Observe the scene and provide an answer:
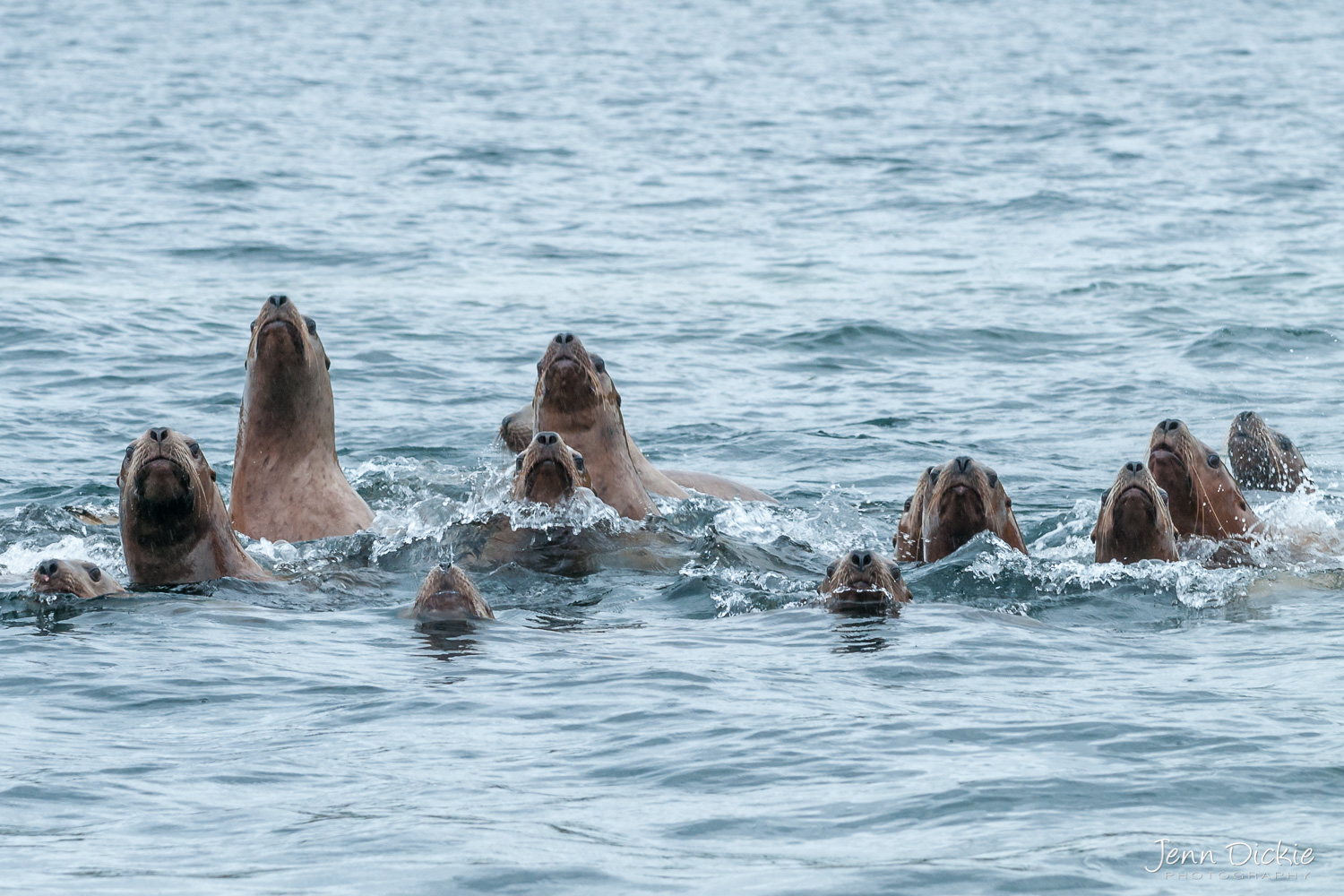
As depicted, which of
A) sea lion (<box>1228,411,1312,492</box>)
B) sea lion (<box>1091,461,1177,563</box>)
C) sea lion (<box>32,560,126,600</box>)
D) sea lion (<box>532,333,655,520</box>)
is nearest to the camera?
sea lion (<box>32,560,126,600</box>)

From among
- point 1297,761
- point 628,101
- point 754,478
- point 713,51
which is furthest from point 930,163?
point 1297,761

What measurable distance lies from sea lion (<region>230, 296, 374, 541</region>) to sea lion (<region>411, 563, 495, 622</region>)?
6.24ft

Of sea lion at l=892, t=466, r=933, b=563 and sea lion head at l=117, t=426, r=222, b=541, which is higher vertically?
sea lion head at l=117, t=426, r=222, b=541

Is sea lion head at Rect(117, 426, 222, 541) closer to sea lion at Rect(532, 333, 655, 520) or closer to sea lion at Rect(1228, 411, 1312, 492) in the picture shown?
sea lion at Rect(532, 333, 655, 520)

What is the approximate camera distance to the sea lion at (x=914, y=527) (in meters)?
9.79

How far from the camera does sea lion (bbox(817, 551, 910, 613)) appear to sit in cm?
847

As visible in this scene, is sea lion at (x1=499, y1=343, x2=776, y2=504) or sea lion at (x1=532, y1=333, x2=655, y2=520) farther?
sea lion at (x1=499, y1=343, x2=776, y2=504)

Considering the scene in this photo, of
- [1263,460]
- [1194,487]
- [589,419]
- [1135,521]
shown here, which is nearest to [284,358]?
[589,419]

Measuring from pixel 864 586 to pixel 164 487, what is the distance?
3.15 meters

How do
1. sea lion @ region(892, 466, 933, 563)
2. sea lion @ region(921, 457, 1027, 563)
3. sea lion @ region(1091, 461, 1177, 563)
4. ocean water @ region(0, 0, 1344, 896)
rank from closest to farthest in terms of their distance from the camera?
ocean water @ region(0, 0, 1344, 896)
sea lion @ region(1091, 461, 1177, 563)
sea lion @ region(921, 457, 1027, 563)
sea lion @ region(892, 466, 933, 563)

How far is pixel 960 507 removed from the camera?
9.48 metres

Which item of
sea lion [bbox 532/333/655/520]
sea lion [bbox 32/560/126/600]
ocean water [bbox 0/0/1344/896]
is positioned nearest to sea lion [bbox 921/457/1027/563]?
ocean water [bbox 0/0/1344/896]

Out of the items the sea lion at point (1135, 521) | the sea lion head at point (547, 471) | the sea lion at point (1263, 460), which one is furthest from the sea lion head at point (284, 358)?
the sea lion at point (1263, 460)

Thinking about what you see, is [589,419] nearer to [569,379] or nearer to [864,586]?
[569,379]
